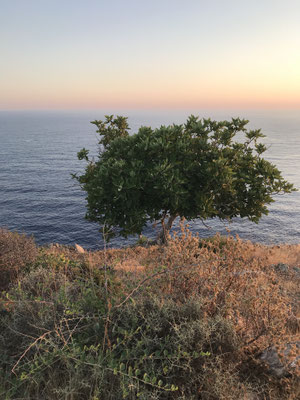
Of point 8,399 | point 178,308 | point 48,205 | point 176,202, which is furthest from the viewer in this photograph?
point 48,205

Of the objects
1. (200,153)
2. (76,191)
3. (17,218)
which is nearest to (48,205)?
(17,218)

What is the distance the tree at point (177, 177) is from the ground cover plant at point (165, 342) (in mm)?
7289

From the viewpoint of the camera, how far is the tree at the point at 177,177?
1253 centimetres

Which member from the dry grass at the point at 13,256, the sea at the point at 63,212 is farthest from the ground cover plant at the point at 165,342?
the sea at the point at 63,212

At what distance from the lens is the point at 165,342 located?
407cm

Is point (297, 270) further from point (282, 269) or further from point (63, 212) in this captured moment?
point (63, 212)

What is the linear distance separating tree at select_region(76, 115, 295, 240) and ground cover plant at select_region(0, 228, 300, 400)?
729cm

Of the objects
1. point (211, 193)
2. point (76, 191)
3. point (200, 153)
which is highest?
point (200, 153)

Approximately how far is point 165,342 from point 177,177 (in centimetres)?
889

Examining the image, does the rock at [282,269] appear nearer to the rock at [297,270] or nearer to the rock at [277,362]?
the rock at [297,270]

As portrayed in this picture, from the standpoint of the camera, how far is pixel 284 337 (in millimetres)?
4023

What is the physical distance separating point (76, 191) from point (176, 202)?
165ft

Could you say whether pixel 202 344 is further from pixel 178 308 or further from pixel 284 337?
pixel 284 337

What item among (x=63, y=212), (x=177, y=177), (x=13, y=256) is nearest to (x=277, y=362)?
(x=13, y=256)
